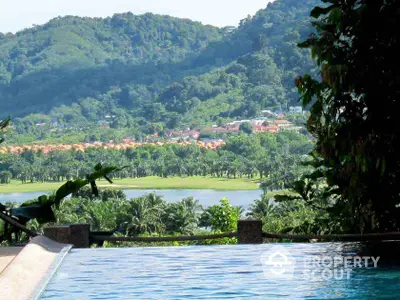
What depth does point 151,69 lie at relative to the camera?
163000 mm

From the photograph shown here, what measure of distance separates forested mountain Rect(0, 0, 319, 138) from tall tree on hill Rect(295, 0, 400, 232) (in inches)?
4542

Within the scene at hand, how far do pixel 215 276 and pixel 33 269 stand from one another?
1242 millimetres

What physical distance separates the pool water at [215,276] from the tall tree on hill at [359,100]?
1.94 ft

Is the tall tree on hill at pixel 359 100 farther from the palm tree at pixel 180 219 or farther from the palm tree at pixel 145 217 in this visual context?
the palm tree at pixel 180 219

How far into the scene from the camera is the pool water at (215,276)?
495 cm

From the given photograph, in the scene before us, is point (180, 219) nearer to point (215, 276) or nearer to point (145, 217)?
point (145, 217)

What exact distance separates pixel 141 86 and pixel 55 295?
152 meters

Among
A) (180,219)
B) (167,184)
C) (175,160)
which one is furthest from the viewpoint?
(175,160)

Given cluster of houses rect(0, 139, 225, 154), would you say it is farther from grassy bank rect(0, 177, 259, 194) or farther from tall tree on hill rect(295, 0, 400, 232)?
tall tree on hill rect(295, 0, 400, 232)

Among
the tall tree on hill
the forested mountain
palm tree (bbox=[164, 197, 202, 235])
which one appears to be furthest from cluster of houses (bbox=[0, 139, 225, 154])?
the tall tree on hill

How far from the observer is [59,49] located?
16500cm

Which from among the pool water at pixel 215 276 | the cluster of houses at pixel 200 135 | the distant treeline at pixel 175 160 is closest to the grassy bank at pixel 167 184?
the distant treeline at pixel 175 160

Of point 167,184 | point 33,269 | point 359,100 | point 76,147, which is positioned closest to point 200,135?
point 76,147

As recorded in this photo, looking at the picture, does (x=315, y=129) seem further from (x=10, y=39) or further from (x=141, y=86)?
(x=10, y=39)
